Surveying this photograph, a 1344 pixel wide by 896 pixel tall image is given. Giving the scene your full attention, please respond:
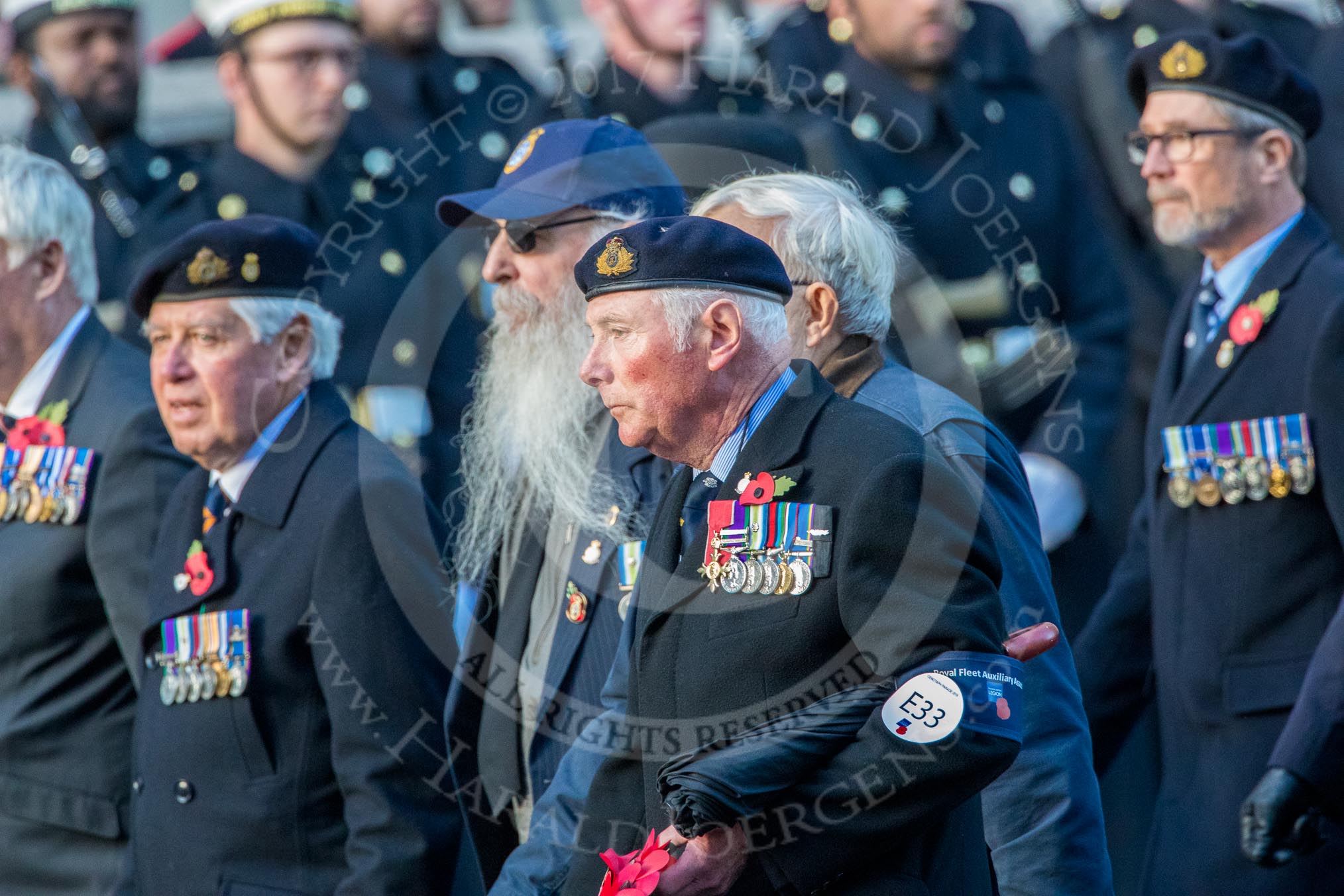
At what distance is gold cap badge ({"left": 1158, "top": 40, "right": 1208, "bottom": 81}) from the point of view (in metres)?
4.89

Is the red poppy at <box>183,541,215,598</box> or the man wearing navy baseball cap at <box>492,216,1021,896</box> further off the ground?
the man wearing navy baseball cap at <box>492,216,1021,896</box>

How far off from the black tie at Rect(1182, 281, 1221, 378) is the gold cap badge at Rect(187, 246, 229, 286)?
231 cm

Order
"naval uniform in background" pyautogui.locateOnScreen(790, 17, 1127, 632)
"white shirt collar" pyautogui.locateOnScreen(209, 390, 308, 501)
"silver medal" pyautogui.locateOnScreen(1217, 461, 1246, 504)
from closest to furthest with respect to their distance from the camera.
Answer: "white shirt collar" pyautogui.locateOnScreen(209, 390, 308, 501)
"silver medal" pyautogui.locateOnScreen(1217, 461, 1246, 504)
"naval uniform in background" pyautogui.locateOnScreen(790, 17, 1127, 632)

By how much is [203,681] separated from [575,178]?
1.31m

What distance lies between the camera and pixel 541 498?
4012mm

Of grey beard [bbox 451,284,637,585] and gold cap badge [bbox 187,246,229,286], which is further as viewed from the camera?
gold cap badge [bbox 187,246,229,286]

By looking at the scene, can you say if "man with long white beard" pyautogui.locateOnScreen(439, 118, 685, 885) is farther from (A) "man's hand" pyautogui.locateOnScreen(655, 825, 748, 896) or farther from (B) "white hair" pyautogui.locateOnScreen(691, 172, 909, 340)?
(A) "man's hand" pyautogui.locateOnScreen(655, 825, 748, 896)

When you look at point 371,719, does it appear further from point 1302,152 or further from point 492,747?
point 1302,152

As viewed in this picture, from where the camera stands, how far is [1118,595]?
15.9ft

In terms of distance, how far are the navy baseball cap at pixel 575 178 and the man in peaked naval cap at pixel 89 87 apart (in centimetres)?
347

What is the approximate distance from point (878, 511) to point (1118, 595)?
2.26 meters

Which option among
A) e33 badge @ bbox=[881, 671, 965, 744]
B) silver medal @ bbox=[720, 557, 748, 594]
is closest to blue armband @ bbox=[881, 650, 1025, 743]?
e33 badge @ bbox=[881, 671, 965, 744]

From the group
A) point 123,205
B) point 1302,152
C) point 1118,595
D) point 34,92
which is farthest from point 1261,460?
point 34,92

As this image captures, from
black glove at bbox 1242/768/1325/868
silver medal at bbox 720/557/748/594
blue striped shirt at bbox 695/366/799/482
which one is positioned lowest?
black glove at bbox 1242/768/1325/868
